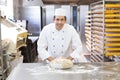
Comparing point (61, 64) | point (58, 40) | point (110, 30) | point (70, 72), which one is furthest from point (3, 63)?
point (110, 30)

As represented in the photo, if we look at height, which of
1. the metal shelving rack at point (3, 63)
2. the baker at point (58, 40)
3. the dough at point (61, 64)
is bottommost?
the metal shelving rack at point (3, 63)

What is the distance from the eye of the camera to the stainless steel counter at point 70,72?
1983 millimetres

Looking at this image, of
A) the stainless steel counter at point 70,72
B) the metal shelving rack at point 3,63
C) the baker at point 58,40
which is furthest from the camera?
the metal shelving rack at point 3,63

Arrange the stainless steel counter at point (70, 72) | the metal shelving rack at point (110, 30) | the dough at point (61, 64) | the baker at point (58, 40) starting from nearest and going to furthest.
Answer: the stainless steel counter at point (70, 72)
the dough at point (61, 64)
the baker at point (58, 40)
the metal shelving rack at point (110, 30)

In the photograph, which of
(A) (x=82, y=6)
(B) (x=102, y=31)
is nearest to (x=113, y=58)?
(B) (x=102, y=31)

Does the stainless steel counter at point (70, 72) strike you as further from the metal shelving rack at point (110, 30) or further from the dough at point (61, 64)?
the metal shelving rack at point (110, 30)

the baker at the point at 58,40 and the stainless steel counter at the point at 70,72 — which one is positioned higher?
the baker at the point at 58,40

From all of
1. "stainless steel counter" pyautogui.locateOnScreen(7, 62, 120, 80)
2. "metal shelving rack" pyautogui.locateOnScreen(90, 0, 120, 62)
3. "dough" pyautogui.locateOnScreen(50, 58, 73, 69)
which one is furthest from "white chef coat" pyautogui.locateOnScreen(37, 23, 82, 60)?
"metal shelving rack" pyautogui.locateOnScreen(90, 0, 120, 62)

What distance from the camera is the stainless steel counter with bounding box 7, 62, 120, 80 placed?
1983mm

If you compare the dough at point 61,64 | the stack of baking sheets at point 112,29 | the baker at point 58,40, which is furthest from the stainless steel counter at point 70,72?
the stack of baking sheets at point 112,29

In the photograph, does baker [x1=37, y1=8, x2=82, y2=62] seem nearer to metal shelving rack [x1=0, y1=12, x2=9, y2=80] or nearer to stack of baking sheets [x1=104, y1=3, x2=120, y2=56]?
metal shelving rack [x1=0, y1=12, x2=9, y2=80]

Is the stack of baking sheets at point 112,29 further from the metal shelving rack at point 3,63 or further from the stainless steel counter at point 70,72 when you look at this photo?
the metal shelving rack at point 3,63

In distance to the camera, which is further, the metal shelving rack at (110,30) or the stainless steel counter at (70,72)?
the metal shelving rack at (110,30)

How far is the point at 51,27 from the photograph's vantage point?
301 cm
